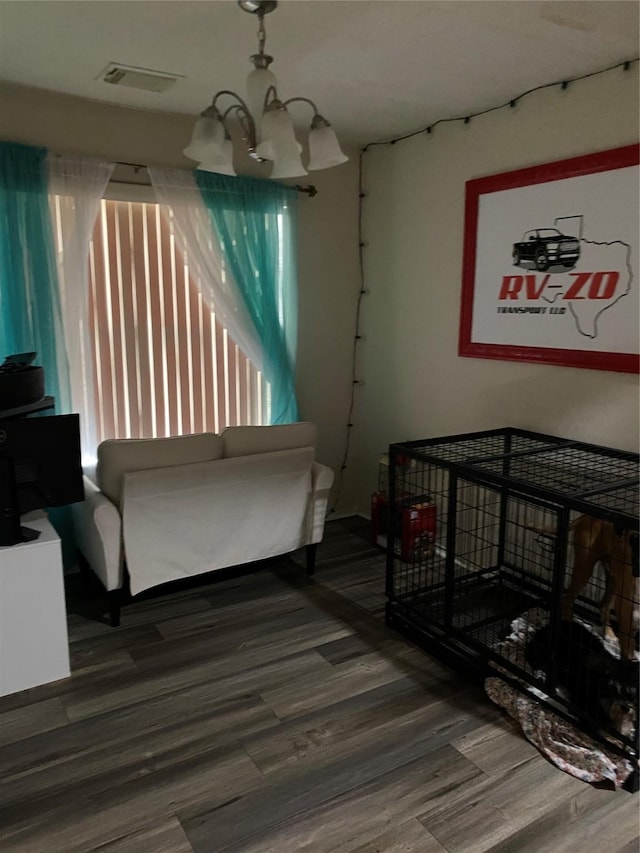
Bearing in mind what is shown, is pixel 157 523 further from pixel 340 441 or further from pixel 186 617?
pixel 340 441

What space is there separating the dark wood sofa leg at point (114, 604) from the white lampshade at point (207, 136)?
1953mm

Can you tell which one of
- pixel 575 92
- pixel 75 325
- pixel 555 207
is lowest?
pixel 75 325

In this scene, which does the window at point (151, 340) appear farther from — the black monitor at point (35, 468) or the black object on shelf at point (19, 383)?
the black monitor at point (35, 468)

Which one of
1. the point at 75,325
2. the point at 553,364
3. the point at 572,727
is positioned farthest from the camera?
the point at 75,325

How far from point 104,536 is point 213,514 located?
1.70ft

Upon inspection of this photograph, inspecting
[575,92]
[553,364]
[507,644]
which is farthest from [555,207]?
[507,644]

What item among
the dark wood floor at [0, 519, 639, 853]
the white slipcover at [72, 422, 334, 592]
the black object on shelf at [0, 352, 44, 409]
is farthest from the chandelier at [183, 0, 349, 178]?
the dark wood floor at [0, 519, 639, 853]

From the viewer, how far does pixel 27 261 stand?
3059mm

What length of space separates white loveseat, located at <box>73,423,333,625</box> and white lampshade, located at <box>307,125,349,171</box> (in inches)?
58.8

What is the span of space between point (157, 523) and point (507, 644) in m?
1.64

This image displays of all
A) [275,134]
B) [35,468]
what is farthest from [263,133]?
[35,468]

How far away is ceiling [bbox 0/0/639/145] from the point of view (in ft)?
7.02

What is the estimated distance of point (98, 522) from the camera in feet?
9.07

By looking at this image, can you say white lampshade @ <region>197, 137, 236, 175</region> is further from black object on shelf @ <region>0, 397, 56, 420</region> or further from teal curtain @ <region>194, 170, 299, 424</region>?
teal curtain @ <region>194, 170, 299, 424</region>
